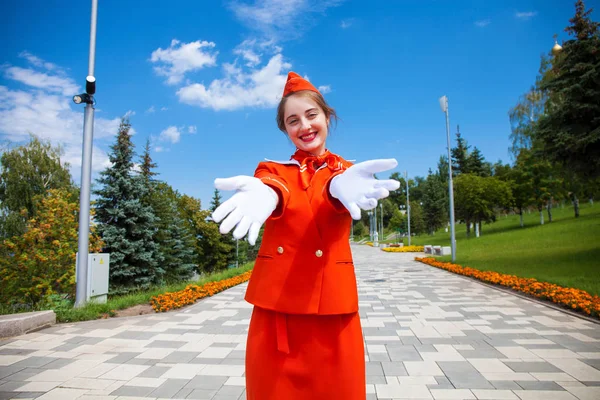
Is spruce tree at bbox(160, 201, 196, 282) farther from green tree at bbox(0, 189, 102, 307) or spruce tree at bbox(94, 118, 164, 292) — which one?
green tree at bbox(0, 189, 102, 307)

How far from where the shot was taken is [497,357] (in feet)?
13.4

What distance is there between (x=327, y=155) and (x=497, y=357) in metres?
3.71

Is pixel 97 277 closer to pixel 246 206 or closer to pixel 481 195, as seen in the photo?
pixel 246 206

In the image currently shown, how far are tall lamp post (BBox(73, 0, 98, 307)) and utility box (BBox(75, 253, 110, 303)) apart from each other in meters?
0.40

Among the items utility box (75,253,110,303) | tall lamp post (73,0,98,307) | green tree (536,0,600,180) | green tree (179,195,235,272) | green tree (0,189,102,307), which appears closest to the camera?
tall lamp post (73,0,98,307)

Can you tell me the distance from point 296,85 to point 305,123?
248mm

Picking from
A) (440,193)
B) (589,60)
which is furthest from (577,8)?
(440,193)

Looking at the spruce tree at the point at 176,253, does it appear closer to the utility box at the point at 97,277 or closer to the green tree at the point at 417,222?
the utility box at the point at 97,277

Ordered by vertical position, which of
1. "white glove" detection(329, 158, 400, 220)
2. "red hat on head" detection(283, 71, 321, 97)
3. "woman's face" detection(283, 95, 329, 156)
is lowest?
"white glove" detection(329, 158, 400, 220)

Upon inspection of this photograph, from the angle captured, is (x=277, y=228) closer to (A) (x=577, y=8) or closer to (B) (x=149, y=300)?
(B) (x=149, y=300)

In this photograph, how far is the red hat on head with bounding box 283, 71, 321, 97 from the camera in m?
1.90

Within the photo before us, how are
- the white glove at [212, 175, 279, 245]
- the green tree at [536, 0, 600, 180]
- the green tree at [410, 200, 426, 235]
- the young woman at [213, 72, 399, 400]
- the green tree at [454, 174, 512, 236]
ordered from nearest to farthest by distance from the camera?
the white glove at [212, 175, 279, 245]
the young woman at [213, 72, 399, 400]
the green tree at [536, 0, 600, 180]
the green tree at [454, 174, 512, 236]
the green tree at [410, 200, 426, 235]

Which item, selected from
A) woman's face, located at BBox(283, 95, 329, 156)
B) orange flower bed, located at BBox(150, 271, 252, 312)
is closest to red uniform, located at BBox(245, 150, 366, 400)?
woman's face, located at BBox(283, 95, 329, 156)

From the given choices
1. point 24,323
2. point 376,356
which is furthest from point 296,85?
point 24,323
